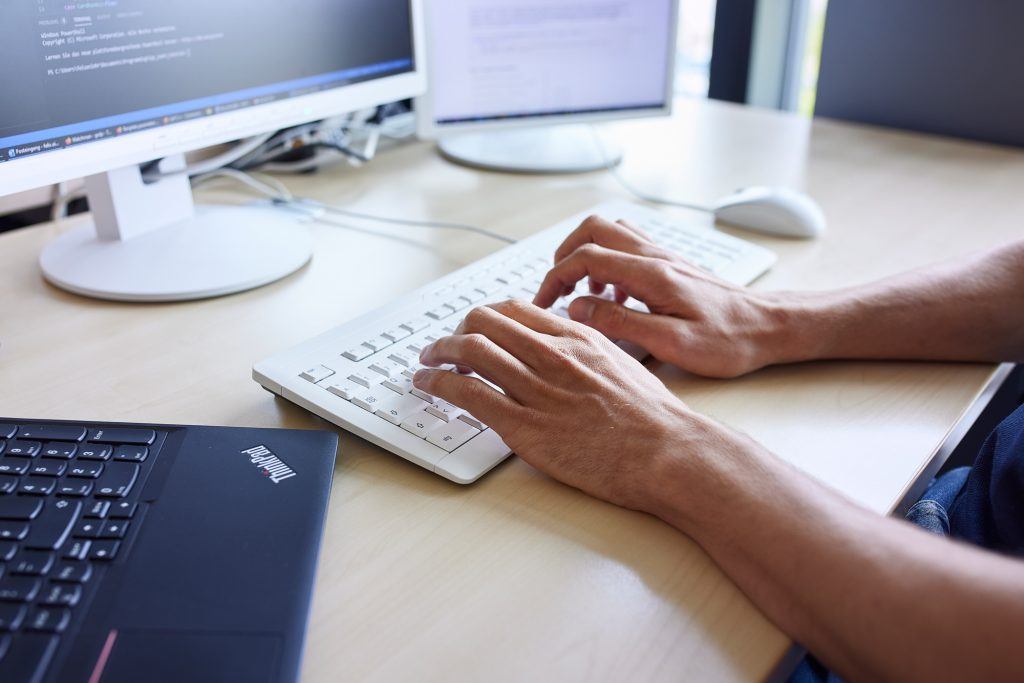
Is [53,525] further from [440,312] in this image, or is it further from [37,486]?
[440,312]

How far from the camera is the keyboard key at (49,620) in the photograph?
0.45m

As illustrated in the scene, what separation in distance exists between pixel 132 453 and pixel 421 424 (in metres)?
0.20

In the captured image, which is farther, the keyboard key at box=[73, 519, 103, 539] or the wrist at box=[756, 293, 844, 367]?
the wrist at box=[756, 293, 844, 367]

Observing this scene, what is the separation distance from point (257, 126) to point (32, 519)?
510 millimetres

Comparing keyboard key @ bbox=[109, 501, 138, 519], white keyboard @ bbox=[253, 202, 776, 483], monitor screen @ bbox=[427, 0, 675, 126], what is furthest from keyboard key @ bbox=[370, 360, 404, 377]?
monitor screen @ bbox=[427, 0, 675, 126]

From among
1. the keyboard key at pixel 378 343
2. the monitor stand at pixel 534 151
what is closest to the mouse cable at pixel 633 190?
the monitor stand at pixel 534 151

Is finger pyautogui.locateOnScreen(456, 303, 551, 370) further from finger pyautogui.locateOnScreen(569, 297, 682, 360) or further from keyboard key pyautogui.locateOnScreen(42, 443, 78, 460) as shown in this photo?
keyboard key pyautogui.locateOnScreen(42, 443, 78, 460)

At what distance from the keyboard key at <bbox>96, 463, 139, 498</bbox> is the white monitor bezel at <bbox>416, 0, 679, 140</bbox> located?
0.74 m

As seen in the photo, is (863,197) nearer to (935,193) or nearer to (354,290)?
(935,193)

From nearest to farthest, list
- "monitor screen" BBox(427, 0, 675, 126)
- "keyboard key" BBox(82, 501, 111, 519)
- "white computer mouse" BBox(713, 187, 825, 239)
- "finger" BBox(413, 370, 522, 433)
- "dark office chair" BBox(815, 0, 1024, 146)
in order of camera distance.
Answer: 1. "keyboard key" BBox(82, 501, 111, 519)
2. "finger" BBox(413, 370, 522, 433)
3. "white computer mouse" BBox(713, 187, 825, 239)
4. "monitor screen" BBox(427, 0, 675, 126)
5. "dark office chair" BBox(815, 0, 1024, 146)

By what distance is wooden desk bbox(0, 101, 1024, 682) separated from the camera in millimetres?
485

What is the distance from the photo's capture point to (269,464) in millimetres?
593

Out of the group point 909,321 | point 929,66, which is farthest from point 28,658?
point 929,66

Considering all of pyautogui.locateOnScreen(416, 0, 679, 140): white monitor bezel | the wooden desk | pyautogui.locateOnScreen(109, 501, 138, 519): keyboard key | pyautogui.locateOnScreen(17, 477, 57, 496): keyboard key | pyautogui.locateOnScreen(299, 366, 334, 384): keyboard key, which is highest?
pyautogui.locateOnScreen(416, 0, 679, 140): white monitor bezel
